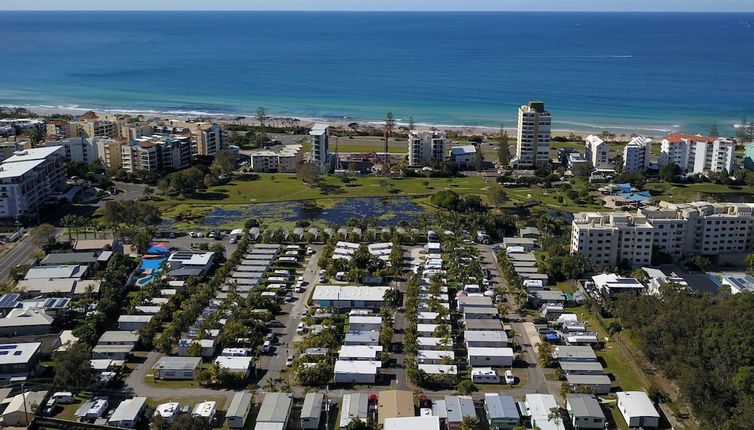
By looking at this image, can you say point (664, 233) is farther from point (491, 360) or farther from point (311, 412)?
point (311, 412)

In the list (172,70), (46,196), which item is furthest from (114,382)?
(172,70)

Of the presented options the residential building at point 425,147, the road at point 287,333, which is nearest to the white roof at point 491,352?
the road at point 287,333

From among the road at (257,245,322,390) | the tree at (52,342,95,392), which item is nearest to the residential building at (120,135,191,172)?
the road at (257,245,322,390)

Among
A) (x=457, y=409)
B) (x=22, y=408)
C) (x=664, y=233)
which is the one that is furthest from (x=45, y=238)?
(x=664, y=233)

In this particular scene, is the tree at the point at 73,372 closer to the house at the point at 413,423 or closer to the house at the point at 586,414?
the house at the point at 413,423

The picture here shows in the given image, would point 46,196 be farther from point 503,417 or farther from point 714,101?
point 714,101
